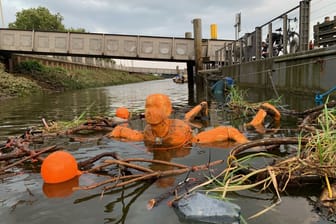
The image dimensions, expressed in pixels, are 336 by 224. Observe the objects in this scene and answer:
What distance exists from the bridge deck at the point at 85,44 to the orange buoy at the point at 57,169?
1019 inches

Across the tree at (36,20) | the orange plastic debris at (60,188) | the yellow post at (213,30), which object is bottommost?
the orange plastic debris at (60,188)

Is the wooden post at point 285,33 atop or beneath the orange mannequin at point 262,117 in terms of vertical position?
atop

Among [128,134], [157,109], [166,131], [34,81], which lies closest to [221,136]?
[166,131]

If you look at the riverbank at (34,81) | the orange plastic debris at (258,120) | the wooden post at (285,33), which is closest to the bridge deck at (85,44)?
the riverbank at (34,81)

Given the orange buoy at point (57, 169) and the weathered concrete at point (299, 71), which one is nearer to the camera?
the orange buoy at point (57, 169)

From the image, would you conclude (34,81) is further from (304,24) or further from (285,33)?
(304,24)

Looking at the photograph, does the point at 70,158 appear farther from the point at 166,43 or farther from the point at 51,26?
the point at 51,26

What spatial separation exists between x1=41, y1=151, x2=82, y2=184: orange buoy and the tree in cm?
5624

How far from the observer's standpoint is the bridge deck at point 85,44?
29188mm

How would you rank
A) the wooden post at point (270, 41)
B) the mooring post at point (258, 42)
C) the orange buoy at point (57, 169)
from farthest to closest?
1. the mooring post at point (258, 42)
2. the wooden post at point (270, 41)
3. the orange buoy at point (57, 169)

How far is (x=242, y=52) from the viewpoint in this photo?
68.1 ft

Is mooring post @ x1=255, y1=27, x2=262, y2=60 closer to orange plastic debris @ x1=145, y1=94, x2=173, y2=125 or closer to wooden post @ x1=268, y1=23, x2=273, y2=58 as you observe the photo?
wooden post @ x1=268, y1=23, x2=273, y2=58

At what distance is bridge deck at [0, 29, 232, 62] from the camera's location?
95.8 ft

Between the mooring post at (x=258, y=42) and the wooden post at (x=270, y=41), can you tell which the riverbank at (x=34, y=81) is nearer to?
the mooring post at (x=258, y=42)
